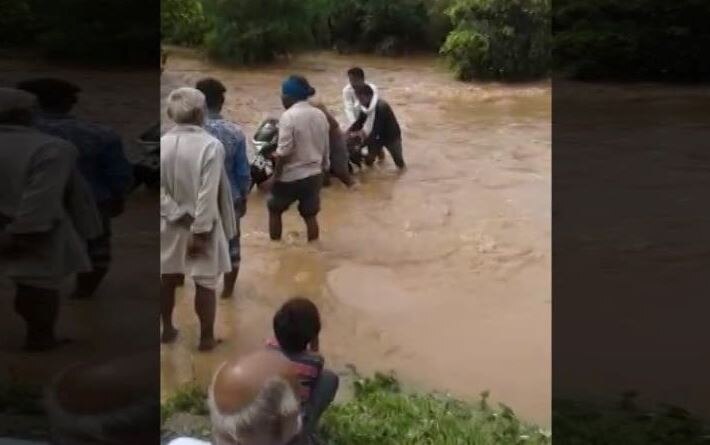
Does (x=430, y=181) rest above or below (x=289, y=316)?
above

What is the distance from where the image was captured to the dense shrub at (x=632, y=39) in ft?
12.0

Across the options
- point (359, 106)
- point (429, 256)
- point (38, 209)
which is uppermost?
point (359, 106)

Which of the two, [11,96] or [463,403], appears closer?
[11,96]

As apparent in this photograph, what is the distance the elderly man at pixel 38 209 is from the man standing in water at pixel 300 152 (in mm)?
606

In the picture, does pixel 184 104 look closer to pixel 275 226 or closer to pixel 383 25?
pixel 275 226

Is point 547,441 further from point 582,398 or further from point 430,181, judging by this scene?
point 430,181

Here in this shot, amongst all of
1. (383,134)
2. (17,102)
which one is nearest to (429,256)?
(383,134)

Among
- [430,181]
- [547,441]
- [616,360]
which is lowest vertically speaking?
[547,441]

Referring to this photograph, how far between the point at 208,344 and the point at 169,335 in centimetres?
19

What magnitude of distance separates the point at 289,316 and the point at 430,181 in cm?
67

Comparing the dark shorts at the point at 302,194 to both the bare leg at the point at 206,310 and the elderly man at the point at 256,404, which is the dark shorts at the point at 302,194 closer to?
the bare leg at the point at 206,310

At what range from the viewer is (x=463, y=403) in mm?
4234

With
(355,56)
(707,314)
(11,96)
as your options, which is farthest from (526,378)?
(11,96)

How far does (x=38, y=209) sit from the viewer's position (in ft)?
12.8
